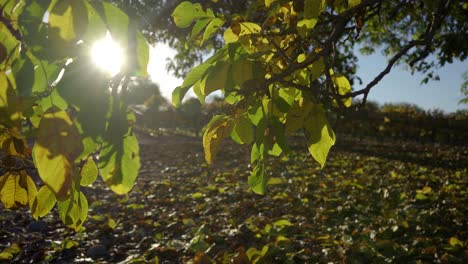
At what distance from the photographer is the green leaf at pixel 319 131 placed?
1216 mm

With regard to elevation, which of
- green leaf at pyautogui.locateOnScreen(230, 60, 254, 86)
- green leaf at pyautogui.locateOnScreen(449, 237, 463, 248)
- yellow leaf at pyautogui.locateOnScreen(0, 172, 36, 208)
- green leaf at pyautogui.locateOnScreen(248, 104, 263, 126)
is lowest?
green leaf at pyautogui.locateOnScreen(449, 237, 463, 248)

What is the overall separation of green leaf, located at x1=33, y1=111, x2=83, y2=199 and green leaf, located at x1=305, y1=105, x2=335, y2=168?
724 mm

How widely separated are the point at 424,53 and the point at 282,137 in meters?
1.83

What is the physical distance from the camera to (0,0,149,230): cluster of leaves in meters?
0.80

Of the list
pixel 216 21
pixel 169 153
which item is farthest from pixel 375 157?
pixel 216 21

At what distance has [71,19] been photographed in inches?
31.9

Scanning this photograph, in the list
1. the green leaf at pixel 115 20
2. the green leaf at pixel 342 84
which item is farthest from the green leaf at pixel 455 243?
the green leaf at pixel 115 20

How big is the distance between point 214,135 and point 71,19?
0.63 meters

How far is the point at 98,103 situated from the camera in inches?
33.3

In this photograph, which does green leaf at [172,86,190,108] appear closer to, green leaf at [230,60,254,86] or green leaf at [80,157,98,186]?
green leaf at [230,60,254,86]

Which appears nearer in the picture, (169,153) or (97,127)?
(97,127)

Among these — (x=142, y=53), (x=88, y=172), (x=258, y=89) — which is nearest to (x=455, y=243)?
(x=258, y=89)

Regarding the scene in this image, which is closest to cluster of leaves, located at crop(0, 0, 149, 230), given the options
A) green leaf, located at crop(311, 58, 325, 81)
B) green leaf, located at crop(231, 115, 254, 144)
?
green leaf, located at crop(231, 115, 254, 144)

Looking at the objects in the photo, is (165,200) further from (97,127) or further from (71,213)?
(97,127)
